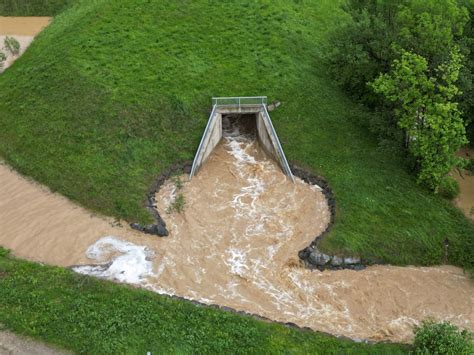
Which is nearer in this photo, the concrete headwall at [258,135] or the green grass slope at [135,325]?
the green grass slope at [135,325]

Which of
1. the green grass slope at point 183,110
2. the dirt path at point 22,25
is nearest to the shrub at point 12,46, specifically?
the green grass slope at point 183,110

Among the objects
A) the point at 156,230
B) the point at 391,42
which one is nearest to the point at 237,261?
the point at 156,230

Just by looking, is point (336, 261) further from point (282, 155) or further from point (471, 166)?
point (471, 166)

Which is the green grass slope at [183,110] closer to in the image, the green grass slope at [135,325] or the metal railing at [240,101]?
the metal railing at [240,101]

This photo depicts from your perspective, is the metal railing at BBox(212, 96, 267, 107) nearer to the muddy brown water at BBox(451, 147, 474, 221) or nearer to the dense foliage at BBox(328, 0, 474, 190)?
the dense foliage at BBox(328, 0, 474, 190)

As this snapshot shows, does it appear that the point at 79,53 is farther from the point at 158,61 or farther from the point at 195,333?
the point at 195,333

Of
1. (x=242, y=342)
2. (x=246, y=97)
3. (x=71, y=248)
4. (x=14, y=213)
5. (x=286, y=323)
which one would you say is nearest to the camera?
(x=242, y=342)

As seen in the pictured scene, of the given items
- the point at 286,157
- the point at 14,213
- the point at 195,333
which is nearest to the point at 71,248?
the point at 14,213
